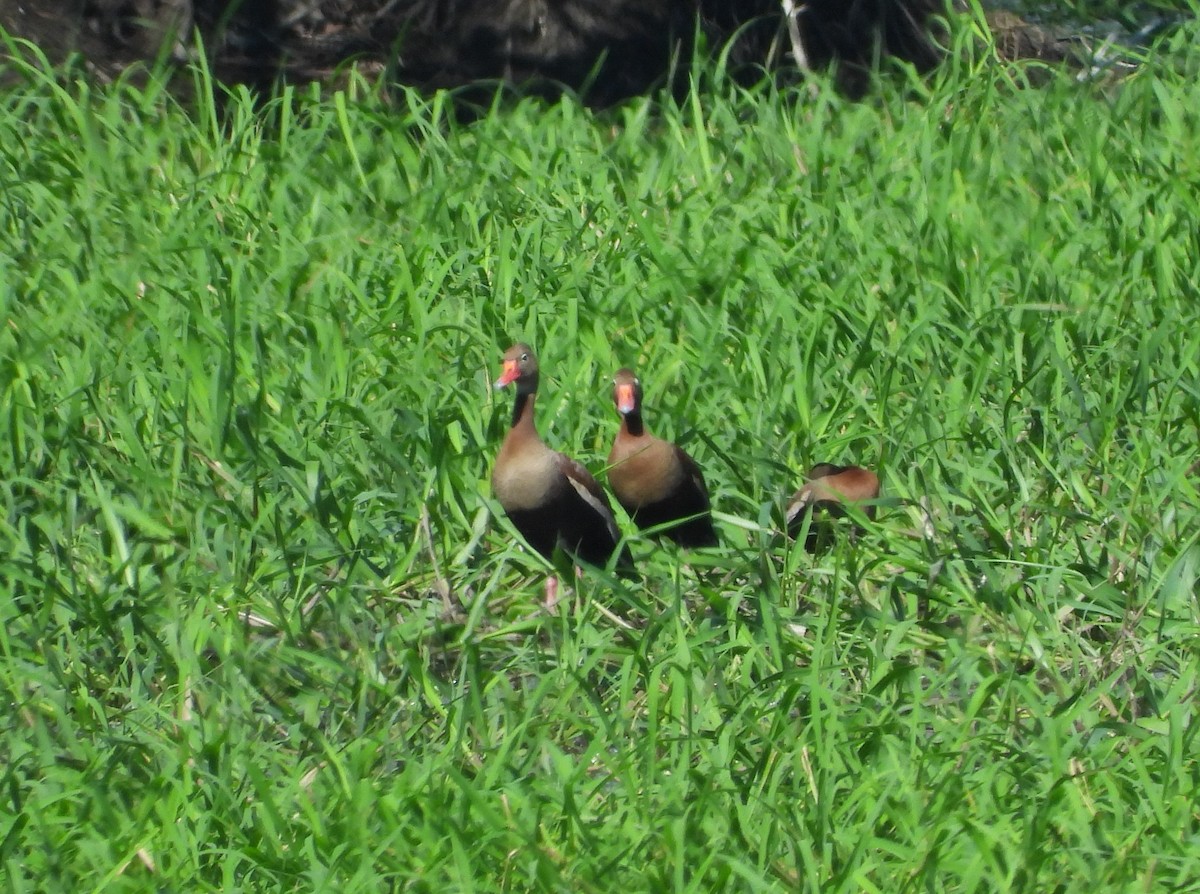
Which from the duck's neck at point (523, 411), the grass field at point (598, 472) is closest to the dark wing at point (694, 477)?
the grass field at point (598, 472)

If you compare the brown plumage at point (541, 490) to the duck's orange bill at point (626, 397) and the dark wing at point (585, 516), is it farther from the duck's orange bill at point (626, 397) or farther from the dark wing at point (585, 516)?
the duck's orange bill at point (626, 397)

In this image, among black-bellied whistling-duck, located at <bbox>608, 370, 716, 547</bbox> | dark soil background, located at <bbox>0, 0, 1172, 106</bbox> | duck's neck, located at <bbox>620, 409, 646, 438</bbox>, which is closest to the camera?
black-bellied whistling-duck, located at <bbox>608, 370, 716, 547</bbox>

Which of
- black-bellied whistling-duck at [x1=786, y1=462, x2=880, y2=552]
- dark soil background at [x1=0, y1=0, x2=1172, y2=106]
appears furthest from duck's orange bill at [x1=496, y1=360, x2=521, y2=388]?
dark soil background at [x1=0, y1=0, x2=1172, y2=106]

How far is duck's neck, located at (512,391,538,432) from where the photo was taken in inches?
186

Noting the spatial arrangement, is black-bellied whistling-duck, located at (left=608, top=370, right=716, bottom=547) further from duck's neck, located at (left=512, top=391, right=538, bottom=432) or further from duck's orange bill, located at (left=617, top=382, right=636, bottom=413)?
duck's neck, located at (left=512, top=391, right=538, bottom=432)

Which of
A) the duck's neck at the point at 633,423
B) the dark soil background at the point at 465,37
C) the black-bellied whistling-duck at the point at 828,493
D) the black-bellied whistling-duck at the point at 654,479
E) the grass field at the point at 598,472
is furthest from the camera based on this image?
the dark soil background at the point at 465,37

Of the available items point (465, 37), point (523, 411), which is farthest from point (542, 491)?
point (465, 37)

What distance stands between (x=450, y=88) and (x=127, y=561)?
357 centimetres

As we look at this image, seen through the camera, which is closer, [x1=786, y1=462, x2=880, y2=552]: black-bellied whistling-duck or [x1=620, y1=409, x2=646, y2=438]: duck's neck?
[x1=786, y1=462, x2=880, y2=552]: black-bellied whistling-duck

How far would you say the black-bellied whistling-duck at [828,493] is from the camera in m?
4.59

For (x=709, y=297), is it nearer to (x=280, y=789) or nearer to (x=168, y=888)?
(x=280, y=789)

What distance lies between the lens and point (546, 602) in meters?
4.55

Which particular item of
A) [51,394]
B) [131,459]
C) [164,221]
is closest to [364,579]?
[131,459]

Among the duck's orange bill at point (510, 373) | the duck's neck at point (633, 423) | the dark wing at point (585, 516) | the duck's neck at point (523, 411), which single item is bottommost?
the dark wing at point (585, 516)
